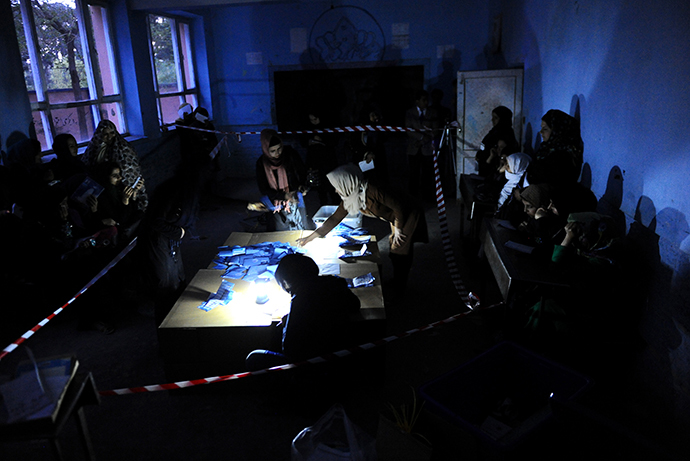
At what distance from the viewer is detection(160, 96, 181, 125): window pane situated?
29.6ft

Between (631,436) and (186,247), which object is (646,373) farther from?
(186,247)

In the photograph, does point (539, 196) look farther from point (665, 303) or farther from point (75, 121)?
point (75, 121)

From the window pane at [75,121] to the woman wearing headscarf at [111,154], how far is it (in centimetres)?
116

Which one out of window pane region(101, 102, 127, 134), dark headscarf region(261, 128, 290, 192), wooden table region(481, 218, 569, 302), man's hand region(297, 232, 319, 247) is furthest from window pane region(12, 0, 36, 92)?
wooden table region(481, 218, 569, 302)

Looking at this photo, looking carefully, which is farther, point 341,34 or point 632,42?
point 341,34

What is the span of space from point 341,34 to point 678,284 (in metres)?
8.24

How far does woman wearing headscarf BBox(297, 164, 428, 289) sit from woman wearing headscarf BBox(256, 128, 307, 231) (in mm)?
899

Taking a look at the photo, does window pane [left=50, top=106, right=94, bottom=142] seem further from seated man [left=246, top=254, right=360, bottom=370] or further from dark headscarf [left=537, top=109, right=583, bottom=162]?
dark headscarf [left=537, top=109, right=583, bottom=162]

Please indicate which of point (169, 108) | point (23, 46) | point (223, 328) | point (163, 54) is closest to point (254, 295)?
point (223, 328)

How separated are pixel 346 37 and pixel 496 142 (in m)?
4.79

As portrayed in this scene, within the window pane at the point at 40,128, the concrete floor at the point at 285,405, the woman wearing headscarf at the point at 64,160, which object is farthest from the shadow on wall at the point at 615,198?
the window pane at the point at 40,128

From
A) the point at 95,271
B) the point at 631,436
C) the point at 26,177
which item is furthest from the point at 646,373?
the point at 26,177

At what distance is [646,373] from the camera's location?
3238 millimetres

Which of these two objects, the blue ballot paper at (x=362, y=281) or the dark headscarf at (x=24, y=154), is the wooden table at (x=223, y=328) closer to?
the blue ballot paper at (x=362, y=281)
